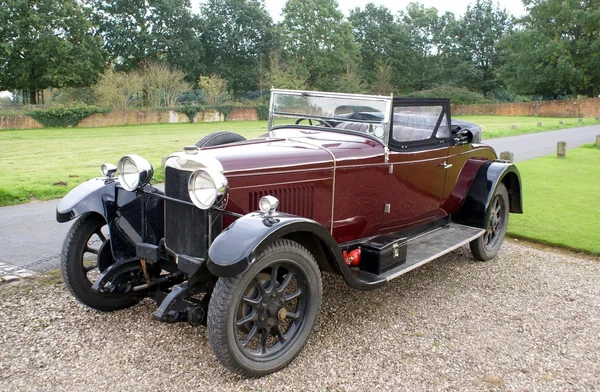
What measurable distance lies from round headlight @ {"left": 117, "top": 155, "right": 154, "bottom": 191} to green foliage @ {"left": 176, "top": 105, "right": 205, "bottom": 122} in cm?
3461

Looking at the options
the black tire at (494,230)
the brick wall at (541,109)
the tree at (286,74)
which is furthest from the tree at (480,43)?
the black tire at (494,230)

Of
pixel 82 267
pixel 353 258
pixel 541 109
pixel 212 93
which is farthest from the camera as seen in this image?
pixel 541 109

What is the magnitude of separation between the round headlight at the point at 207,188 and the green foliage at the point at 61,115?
32147 mm

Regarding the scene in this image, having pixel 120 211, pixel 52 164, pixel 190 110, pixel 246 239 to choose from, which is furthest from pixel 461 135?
pixel 190 110

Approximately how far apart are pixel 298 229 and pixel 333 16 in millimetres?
59431

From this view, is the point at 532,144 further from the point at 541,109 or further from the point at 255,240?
the point at 541,109

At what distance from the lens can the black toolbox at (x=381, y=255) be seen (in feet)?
13.5

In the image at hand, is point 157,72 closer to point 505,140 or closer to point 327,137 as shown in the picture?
point 505,140

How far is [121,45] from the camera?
50562 millimetres

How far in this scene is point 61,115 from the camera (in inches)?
1258

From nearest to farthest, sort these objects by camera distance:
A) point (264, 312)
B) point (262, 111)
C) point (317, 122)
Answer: point (264, 312) < point (317, 122) < point (262, 111)

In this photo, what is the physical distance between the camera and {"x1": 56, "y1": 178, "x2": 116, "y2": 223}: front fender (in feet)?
13.3

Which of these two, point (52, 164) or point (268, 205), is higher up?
point (268, 205)

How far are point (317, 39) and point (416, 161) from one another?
55369 mm
